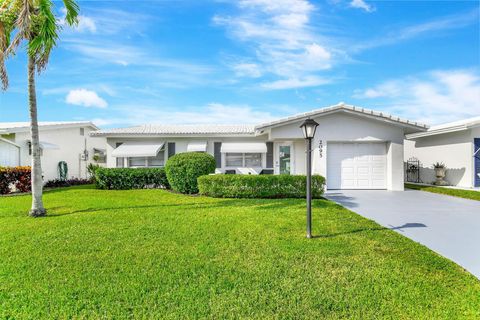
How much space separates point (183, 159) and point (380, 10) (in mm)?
14032

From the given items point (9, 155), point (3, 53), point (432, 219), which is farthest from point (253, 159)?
point (9, 155)

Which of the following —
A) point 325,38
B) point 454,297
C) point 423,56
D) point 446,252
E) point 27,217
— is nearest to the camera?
point 454,297

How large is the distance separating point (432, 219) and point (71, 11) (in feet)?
57.7

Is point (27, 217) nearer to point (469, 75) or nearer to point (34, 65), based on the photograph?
point (34, 65)

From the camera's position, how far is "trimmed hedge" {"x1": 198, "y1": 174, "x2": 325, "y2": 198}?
14.4 m

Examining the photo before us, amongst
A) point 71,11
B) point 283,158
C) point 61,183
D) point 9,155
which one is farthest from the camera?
point 61,183

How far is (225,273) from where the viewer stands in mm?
5625

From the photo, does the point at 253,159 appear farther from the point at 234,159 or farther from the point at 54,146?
the point at 54,146

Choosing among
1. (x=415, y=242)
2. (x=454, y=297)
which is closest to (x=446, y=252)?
(x=415, y=242)

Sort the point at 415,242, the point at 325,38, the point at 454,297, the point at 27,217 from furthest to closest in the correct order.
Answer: the point at 325,38 < the point at 27,217 < the point at 415,242 < the point at 454,297

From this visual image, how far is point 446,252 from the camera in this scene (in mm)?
6867

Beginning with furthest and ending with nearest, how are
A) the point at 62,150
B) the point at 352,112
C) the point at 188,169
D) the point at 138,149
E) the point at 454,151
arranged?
the point at 62,150 < the point at 138,149 < the point at 454,151 < the point at 352,112 < the point at 188,169

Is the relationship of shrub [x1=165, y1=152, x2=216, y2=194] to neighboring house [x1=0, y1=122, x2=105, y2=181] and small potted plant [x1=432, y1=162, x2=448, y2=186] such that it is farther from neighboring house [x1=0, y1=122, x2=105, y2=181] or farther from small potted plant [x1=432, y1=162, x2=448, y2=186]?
small potted plant [x1=432, y1=162, x2=448, y2=186]

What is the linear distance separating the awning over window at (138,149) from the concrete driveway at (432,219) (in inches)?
548
